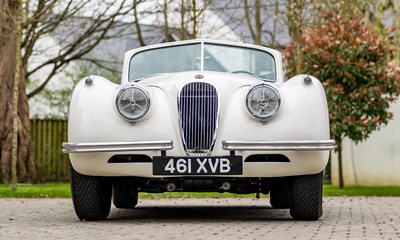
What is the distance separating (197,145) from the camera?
802 centimetres

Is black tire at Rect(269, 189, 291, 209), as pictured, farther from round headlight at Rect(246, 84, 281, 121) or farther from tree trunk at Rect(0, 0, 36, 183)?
tree trunk at Rect(0, 0, 36, 183)

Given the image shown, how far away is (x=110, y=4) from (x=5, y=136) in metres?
4.44

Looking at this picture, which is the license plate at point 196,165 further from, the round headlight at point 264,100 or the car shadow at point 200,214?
the car shadow at point 200,214

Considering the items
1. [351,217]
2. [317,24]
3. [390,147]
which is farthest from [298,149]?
[390,147]

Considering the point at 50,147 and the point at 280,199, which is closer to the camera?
the point at 280,199

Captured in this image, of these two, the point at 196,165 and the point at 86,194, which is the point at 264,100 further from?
the point at 86,194

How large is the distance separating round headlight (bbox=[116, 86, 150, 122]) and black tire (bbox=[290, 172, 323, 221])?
4.87ft

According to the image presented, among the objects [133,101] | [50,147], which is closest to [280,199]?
[133,101]

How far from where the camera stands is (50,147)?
2425 cm

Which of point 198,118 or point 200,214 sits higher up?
point 198,118

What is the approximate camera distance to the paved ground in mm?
7051

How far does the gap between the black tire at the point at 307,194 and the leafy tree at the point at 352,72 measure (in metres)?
9.74

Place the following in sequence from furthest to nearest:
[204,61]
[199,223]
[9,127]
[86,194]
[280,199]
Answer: [9,127] → [280,199] → [204,61] → [86,194] → [199,223]

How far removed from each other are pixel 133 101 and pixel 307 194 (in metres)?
1.71
